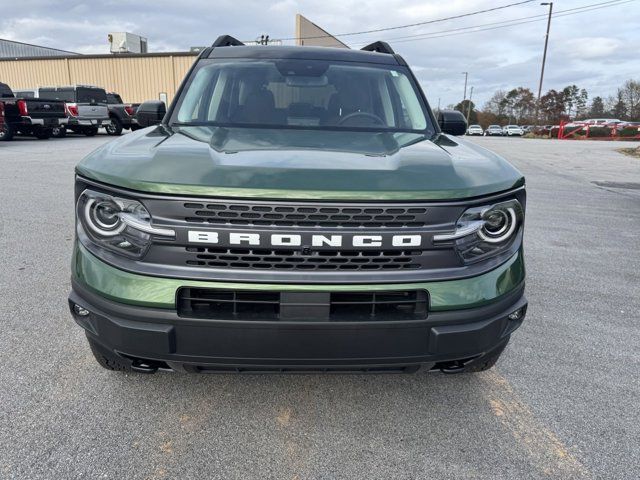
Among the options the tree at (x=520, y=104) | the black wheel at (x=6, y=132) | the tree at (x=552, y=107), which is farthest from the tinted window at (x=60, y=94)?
the tree at (x=520, y=104)

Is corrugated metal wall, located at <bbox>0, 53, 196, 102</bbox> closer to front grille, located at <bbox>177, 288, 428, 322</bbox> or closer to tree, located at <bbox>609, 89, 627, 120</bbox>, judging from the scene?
front grille, located at <bbox>177, 288, 428, 322</bbox>

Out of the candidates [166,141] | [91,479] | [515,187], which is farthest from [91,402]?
[515,187]

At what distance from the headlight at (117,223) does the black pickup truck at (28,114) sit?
1703 cm

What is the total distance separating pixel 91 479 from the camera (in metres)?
2.00

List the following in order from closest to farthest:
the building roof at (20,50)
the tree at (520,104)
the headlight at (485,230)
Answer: the headlight at (485,230)
the building roof at (20,50)
the tree at (520,104)

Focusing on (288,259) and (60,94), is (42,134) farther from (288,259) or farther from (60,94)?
(288,259)

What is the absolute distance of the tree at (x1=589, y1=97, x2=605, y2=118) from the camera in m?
73.1

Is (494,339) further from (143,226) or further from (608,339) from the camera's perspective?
(608,339)

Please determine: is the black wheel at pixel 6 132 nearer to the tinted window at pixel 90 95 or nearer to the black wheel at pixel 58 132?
the black wheel at pixel 58 132

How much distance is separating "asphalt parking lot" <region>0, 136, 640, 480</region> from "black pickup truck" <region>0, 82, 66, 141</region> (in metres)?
15.8

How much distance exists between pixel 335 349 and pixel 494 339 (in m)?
0.69

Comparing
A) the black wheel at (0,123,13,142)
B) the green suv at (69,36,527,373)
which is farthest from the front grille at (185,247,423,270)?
the black wheel at (0,123,13,142)

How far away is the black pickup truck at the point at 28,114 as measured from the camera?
1672cm

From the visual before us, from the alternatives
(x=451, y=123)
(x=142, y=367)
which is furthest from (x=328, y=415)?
(x=451, y=123)
